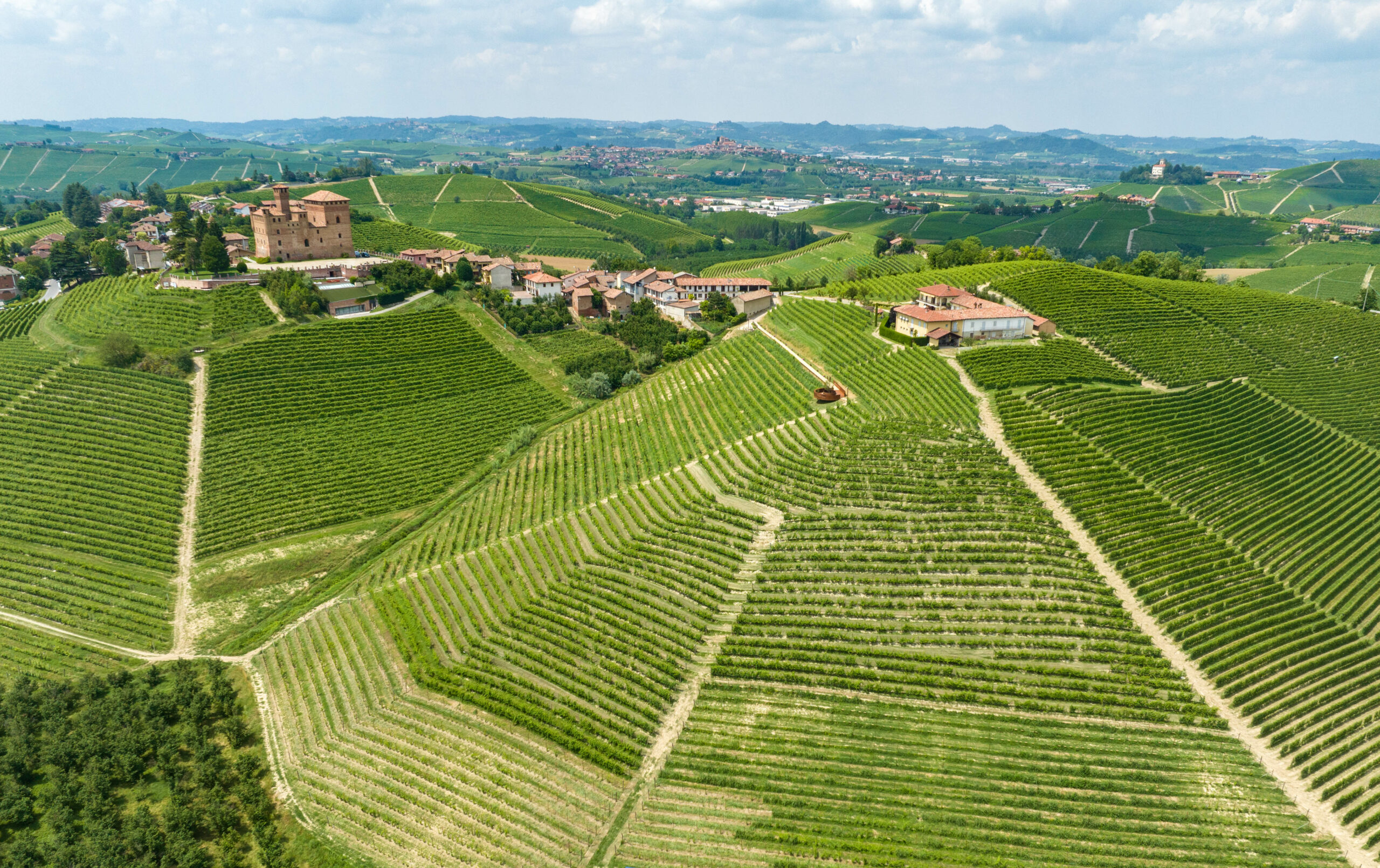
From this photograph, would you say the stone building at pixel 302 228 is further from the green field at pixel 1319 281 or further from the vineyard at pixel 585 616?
the green field at pixel 1319 281

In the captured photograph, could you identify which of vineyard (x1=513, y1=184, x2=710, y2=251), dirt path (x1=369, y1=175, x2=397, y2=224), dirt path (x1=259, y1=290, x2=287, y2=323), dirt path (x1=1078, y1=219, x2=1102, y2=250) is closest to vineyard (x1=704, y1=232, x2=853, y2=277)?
vineyard (x1=513, y1=184, x2=710, y2=251)

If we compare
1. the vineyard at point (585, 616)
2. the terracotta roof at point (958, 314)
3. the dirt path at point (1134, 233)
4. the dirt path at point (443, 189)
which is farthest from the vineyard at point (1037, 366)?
the dirt path at point (443, 189)

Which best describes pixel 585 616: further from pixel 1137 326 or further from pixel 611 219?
pixel 611 219

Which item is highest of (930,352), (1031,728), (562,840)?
(930,352)

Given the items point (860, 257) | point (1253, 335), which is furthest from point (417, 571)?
point (860, 257)

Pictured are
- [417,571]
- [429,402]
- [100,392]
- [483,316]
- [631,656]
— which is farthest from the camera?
[483,316]

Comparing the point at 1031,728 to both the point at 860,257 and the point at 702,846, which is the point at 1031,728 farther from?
the point at 860,257

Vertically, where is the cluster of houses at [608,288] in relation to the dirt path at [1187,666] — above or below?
above

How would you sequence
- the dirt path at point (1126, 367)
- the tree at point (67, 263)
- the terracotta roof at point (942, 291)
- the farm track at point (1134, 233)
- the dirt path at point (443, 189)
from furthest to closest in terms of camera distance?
the dirt path at point (443, 189) < the farm track at point (1134, 233) < the tree at point (67, 263) < the terracotta roof at point (942, 291) < the dirt path at point (1126, 367)
